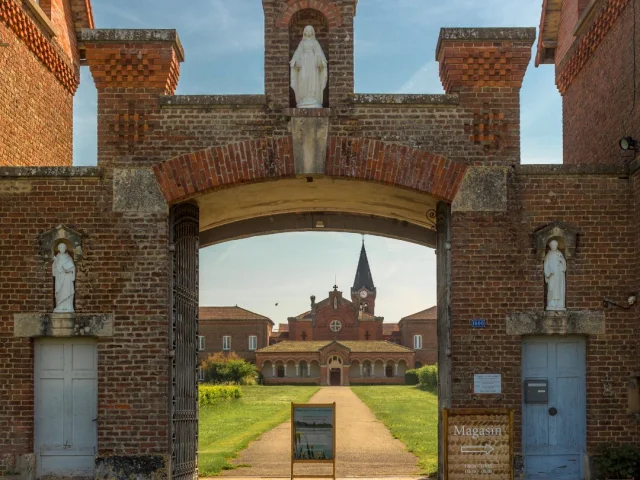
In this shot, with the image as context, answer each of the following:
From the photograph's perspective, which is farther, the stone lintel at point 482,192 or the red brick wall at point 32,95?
the red brick wall at point 32,95

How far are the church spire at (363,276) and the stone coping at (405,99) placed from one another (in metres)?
97.7

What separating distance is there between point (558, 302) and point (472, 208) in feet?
5.93

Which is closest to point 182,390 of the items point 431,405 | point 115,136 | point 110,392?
point 110,392

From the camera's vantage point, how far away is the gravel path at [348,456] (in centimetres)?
1612

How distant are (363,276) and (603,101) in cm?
9659

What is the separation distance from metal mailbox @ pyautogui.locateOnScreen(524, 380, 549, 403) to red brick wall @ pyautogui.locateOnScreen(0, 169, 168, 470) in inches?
201

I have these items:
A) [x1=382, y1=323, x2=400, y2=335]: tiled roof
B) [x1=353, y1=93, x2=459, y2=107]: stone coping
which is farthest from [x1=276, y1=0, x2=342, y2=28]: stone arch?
[x1=382, y1=323, x2=400, y2=335]: tiled roof

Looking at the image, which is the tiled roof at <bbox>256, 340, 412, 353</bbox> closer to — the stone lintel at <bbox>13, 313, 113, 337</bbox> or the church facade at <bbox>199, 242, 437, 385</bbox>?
the church facade at <bbox>199, 242, 437, 385</bbox>

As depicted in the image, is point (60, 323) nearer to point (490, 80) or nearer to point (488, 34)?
point (490, 80)

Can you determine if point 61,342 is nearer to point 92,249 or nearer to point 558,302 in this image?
point 92,249

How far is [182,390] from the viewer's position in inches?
517

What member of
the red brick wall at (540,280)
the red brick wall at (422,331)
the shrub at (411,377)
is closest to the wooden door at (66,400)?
the red brick wall at (540,280)

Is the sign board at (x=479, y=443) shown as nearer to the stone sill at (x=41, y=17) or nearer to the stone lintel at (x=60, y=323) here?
the stone lintel at (x=60, y=323)

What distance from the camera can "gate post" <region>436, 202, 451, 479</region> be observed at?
41.9 ft
